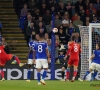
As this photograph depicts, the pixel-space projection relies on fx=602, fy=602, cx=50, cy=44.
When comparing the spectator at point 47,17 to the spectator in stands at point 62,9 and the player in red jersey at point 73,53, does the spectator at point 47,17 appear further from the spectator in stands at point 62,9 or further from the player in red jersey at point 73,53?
the player in red jersey at point 73,53

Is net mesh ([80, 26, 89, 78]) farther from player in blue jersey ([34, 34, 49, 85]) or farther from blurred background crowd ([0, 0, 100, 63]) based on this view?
player in blue jersey ([34, 34, 49, 85])

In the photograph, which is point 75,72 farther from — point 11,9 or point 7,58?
point 11,9

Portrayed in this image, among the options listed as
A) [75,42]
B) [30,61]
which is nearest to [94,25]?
[75,42]

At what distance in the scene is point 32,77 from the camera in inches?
1076

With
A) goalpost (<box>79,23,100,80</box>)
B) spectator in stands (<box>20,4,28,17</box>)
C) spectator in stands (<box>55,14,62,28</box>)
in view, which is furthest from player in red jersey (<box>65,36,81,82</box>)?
spectator in stands (<box>20,4,28,17</box>)

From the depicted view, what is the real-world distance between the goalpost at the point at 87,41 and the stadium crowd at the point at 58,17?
275 millimetres

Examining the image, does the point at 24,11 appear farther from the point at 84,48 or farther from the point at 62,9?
the point at 84,48

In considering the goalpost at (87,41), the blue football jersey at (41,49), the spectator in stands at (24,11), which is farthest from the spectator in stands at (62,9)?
the blue football jersey at (41,49)

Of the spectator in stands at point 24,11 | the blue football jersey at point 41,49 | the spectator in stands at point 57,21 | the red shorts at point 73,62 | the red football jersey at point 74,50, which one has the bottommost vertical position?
the red shorts at point 73,62

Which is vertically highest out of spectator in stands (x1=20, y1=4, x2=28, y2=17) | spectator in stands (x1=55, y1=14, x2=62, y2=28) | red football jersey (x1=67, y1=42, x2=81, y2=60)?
spectator in stands (x1=20, y1=4, x2=28, y2=17)

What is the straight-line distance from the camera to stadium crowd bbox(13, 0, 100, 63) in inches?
1128

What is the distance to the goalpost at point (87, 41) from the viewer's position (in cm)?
2688

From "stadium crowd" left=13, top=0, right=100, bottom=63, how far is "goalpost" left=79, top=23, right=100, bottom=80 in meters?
0.27

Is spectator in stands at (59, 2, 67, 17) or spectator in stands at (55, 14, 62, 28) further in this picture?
spectator in stands at (59, 2, 67, 17)
